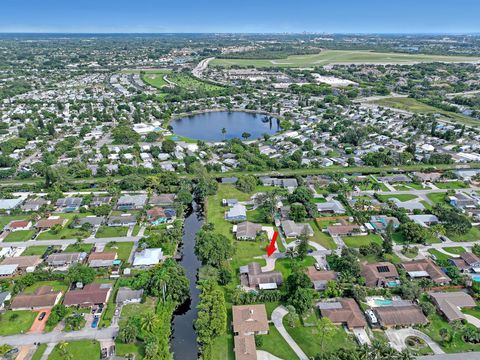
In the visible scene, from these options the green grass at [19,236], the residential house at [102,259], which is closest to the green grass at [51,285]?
the residential house at [102,259]

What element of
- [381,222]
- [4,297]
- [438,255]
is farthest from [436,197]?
[4,297]

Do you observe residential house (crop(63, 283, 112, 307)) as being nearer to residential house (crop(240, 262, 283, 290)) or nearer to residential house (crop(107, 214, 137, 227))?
residential house (crop(107, 214, 137, 227))

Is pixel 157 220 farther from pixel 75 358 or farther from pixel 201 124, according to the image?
pixel 201 124

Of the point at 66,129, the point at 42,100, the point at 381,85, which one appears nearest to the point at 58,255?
the point at 66,129

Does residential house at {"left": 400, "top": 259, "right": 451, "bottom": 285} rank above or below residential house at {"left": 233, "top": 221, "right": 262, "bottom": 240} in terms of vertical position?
above

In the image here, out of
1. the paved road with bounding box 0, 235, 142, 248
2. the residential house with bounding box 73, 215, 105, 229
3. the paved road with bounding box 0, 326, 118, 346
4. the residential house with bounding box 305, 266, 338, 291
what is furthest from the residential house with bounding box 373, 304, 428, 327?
the residential house with bounding box 73, 215, 105, 229

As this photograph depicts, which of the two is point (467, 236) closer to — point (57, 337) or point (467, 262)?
point (467, 262)

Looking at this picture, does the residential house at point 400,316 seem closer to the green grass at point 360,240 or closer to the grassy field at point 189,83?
the green grass at point 360,240
